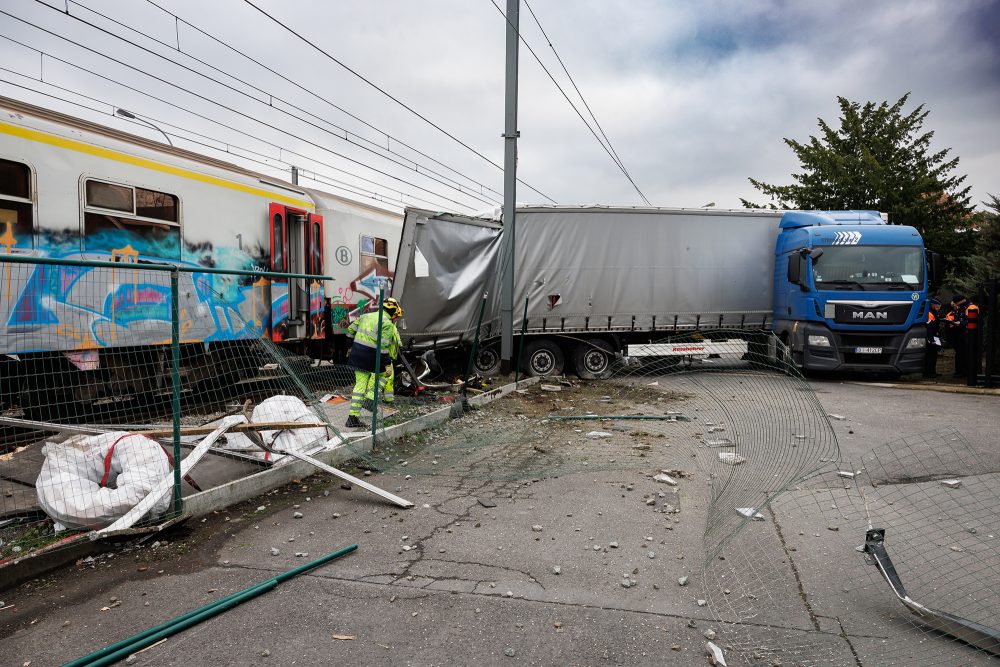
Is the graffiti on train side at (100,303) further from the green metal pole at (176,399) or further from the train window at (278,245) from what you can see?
the train window at (278,245)

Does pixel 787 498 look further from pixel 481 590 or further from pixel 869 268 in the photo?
pixel 869 268

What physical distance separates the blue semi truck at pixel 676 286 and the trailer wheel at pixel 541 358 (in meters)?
0.02

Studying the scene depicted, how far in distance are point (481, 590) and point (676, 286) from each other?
33.7ft

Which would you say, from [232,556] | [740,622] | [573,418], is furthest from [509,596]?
[573,418]

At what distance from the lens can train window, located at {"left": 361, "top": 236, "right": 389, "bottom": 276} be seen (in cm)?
1273

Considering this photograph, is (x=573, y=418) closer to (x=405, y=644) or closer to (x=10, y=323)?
(x=405, y=644)

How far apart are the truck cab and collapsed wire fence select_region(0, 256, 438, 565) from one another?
26.7 feet

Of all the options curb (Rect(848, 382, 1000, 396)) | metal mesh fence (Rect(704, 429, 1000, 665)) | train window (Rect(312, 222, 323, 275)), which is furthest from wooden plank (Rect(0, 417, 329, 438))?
curb (Rect(848, 382, 1000, 396))

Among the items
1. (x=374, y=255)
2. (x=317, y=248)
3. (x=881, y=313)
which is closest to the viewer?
(x=317, y=248)

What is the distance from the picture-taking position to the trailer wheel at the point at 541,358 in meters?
12.0

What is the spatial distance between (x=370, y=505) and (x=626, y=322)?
27.9ft

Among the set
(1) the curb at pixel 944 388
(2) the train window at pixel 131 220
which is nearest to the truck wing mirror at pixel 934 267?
(1) the curb at pixel 944 388

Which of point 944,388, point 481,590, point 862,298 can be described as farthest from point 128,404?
point 944,388

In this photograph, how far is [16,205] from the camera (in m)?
6.45
